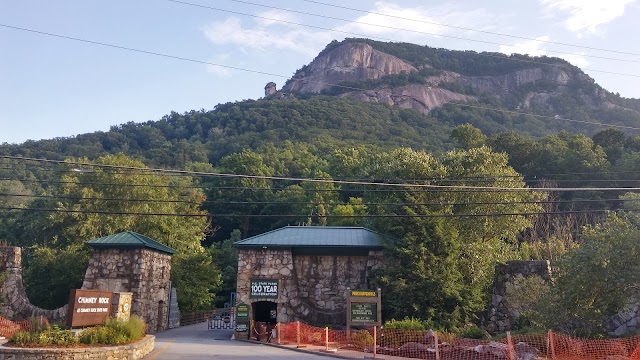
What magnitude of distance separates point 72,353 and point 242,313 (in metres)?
11.5

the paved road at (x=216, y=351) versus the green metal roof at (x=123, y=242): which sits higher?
the green metal roof at (x=123, y=242)

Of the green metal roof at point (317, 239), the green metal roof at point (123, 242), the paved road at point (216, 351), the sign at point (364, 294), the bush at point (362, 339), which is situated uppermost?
the green metal roof at point (317, 239)

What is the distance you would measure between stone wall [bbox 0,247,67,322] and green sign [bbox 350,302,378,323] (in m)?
14.6

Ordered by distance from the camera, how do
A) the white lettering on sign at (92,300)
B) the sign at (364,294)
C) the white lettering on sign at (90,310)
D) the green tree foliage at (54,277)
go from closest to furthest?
the white lettering on sign at (90,310) < the white lettering on sign at (92,300) < the sign at (364,294) < the green tree foliage at (54,277)

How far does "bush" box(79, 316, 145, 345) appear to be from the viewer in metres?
16.3

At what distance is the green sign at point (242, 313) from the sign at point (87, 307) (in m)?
7.86

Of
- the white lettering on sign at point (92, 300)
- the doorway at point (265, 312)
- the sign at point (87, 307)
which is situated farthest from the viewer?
the doorway at point (265, 312)

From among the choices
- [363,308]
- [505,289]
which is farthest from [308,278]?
[505,289]

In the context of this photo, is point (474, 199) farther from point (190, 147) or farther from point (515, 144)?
point (190, 147)

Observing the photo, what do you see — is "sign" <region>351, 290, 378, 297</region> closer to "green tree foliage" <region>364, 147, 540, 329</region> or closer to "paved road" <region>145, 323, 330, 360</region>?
"green tree foliage" <region>364, 147, 540, 329</region>

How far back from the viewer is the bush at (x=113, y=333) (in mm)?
16266

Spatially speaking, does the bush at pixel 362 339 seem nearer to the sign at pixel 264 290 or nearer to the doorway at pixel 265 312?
the sign at pixel 264 290

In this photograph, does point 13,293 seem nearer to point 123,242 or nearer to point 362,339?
point 123,242

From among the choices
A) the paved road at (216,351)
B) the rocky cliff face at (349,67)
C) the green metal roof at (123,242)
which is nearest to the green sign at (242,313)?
the paved road at (216,351)
